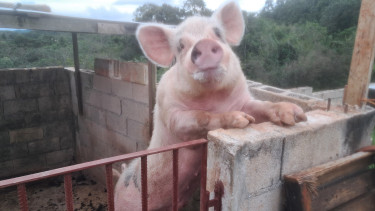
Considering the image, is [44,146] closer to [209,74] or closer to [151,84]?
[151,84]

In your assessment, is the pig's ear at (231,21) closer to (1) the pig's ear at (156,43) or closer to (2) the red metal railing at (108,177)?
(1) the pig's ear at (156,43)

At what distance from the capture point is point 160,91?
2672 mm

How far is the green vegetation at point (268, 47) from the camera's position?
664 inches

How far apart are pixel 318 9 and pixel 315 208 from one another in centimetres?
2687

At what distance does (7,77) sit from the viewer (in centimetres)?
598

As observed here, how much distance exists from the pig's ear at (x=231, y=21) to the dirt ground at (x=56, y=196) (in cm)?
419

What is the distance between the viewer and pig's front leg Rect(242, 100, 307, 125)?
2.01 metres

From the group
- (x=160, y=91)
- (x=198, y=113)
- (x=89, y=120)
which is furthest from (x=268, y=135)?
(x=89, y=120)

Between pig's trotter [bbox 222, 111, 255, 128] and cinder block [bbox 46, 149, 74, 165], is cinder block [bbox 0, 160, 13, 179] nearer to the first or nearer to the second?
cinder block [bbox 46, 149, 74, 165]

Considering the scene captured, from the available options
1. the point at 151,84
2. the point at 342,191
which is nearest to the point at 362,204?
the point at 342,191

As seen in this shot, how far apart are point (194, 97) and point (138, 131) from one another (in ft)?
8.76

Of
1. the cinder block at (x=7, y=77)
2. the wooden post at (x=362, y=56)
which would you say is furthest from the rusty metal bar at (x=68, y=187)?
the cinder block at (x=7, y=77)

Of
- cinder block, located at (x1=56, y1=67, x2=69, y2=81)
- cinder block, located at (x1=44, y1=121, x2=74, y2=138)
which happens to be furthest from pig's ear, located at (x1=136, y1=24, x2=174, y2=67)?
cinder block, located at (x1=44, y1=121, x2=74, y2=138)

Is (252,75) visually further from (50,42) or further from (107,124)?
(107,124)
